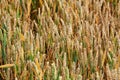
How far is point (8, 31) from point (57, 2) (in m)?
0.52

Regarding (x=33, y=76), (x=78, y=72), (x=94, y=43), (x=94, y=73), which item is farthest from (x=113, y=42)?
(x=33, y=76)

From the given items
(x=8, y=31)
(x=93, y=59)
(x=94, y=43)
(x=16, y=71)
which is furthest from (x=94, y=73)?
(x=8, y=31)

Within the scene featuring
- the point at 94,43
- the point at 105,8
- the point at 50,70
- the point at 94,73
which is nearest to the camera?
the point at 50,70

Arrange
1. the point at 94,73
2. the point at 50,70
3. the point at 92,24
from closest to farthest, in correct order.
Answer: the point at 50,70 → the point at 94,73 → the point at 92,24

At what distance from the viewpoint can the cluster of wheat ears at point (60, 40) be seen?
4.88 feet

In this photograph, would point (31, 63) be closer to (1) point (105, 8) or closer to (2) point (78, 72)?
(2) point (78, 72)

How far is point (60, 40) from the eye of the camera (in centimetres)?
171

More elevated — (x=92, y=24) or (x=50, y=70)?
(x=92, y=24)

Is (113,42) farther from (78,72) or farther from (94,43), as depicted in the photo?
(78,72)

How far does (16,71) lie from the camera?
4.99 feet

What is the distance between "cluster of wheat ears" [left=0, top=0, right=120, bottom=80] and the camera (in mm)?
1488

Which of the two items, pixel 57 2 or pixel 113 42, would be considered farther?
pixel 57 2

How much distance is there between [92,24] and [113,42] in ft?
0.67

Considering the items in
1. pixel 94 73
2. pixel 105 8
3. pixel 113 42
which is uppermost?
pixel 105 8
